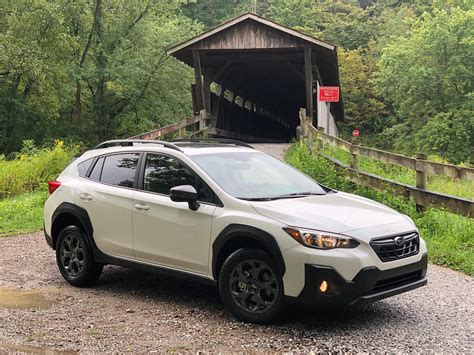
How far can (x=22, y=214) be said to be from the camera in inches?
493

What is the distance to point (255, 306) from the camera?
5133 millimetres

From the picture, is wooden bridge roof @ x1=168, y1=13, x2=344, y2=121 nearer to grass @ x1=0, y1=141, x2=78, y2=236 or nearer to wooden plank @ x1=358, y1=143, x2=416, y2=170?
grass @ x1=0, y1=141, x2=78, y2=236

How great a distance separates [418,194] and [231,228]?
5311mm

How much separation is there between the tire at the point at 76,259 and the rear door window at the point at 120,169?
2.61 feet

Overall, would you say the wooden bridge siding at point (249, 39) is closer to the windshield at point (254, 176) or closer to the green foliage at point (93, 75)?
the green foliage at point (93, 75)

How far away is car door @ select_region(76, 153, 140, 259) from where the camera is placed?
6.28 meters

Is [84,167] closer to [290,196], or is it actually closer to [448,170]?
[290,196]

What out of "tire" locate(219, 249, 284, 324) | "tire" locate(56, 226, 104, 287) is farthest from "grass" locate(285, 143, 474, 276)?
"tire" locate(56, 226, 104, 287)

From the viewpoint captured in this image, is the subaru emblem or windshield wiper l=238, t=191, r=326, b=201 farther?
windshield wiper l=238, t=191, r=326, b=201

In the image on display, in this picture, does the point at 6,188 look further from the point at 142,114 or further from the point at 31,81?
the point at 142,114

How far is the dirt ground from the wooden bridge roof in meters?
14.9

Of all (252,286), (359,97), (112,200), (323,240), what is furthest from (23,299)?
(359,97)

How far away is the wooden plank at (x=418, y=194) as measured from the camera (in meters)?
8.44

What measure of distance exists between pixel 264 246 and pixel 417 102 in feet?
146
